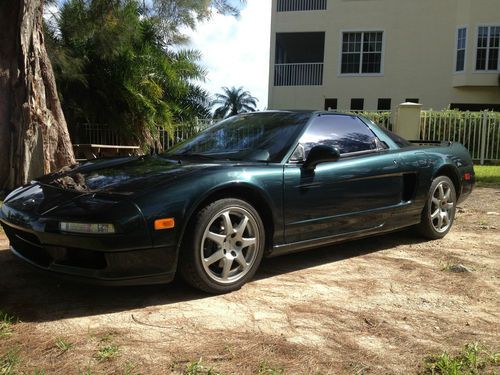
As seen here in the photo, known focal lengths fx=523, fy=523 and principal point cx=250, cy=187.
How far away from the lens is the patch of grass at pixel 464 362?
100 inches

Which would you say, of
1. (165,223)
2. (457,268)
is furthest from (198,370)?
(457,268)

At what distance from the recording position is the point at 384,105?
2322 centimetres

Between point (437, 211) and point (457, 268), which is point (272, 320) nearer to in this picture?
point (457, 268)

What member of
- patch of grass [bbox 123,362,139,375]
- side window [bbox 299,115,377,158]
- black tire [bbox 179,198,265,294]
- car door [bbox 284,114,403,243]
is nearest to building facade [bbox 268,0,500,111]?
side window [bbox 299,115,377,158]

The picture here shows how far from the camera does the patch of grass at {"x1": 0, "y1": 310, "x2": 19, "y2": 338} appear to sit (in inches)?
111

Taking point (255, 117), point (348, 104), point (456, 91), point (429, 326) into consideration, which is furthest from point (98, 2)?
point (456, 91)

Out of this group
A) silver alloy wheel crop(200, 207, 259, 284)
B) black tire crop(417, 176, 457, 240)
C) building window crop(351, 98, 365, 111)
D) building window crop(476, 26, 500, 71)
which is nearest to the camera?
silver alloy wheel crop(200, 207, 259, 284)

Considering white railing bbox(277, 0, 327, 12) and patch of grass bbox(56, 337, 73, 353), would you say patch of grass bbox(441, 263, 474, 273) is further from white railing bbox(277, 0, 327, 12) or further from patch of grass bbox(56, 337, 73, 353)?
white railing bbox(277, 0, 327, 12)

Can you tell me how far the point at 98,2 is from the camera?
32.9ft

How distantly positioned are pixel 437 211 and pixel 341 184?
1.66 m

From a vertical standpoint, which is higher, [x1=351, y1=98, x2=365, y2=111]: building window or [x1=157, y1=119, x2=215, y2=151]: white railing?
[x1=351, y1=98, x2=365, y2=111]: building window

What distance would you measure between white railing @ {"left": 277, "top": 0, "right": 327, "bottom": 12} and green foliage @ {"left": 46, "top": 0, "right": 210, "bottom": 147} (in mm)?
10864

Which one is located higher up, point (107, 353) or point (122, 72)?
point (122, 72)

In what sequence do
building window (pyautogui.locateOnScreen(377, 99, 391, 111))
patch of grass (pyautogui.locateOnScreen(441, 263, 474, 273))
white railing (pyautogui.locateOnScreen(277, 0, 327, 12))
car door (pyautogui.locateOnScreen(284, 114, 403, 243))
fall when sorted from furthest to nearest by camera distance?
1. white railing (pyautogui.locateOnScreen(277, 0, 327, 12))
2. building window (pyautogui.locateOnScreen(377, 99, 391, 111))
3. patch of grass (pyautogui.locateOnScreen(441, 263, 474, 273))
4. car door (pyautogui.locateOnScreen(284, 114, 403, 243))
